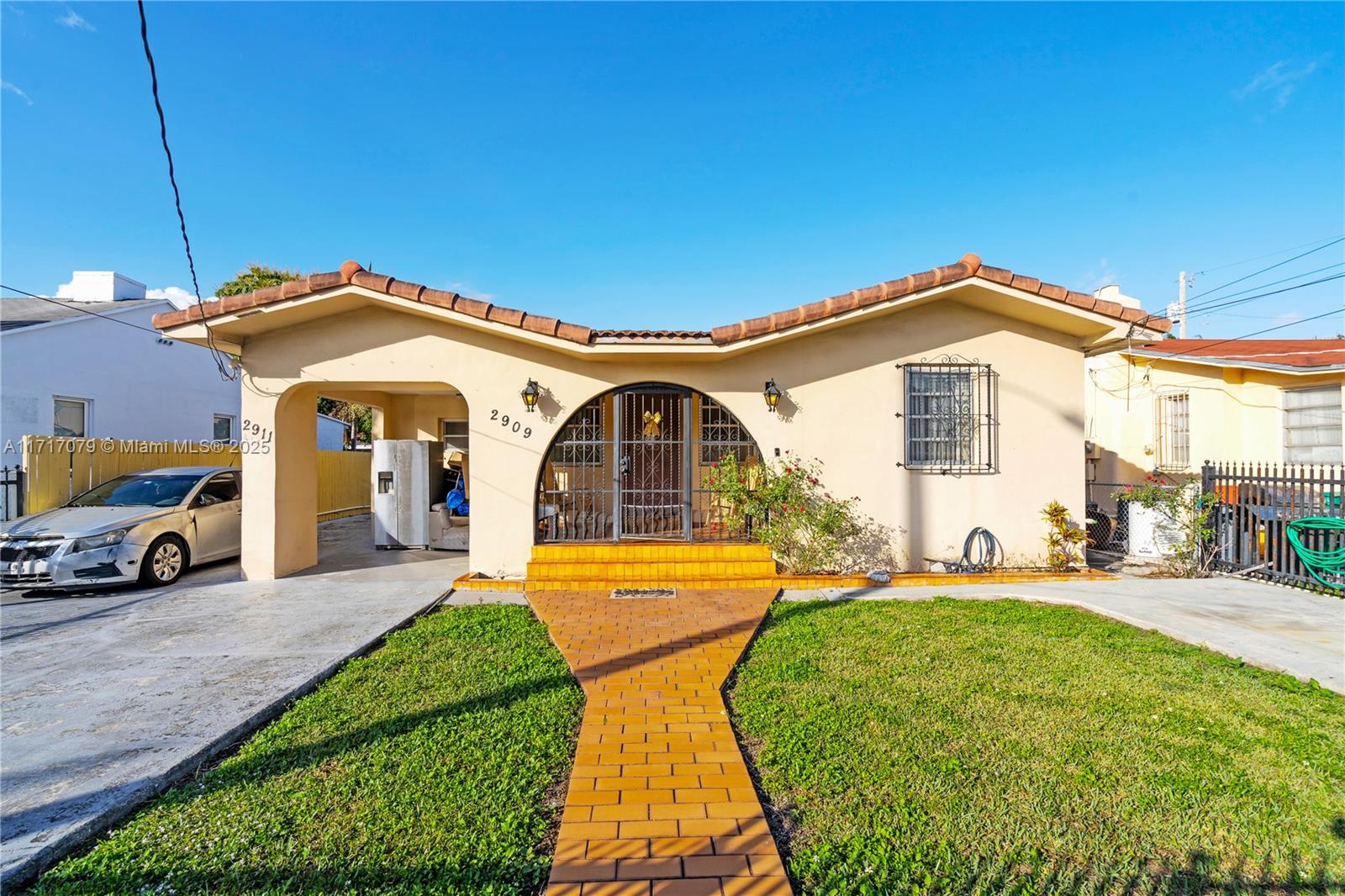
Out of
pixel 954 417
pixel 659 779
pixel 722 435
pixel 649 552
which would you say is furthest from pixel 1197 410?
pixel 659 779

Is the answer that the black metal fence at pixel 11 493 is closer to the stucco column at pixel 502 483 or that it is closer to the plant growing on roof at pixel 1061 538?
the stucco column at pixel 502 483

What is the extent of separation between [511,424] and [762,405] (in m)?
3.57

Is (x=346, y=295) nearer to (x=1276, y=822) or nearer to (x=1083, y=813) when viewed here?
(x=1083, y=813)

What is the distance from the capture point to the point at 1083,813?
2988mm

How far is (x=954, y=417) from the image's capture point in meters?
8.79

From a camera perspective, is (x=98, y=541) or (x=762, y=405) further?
(x=762, y=405)

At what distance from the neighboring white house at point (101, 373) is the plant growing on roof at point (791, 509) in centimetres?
1325

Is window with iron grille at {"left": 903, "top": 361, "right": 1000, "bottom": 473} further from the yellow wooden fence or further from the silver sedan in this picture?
the silver sedan

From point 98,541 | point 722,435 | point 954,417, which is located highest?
point 954,417

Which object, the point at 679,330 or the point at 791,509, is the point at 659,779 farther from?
the point at 679,330

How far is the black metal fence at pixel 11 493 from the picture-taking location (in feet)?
29.0

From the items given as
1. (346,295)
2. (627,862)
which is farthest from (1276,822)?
(346,295)

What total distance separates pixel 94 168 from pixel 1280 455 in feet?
73.0

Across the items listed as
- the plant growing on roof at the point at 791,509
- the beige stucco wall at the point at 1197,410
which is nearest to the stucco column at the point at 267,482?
the plant growing on roof at the point at 791,509
